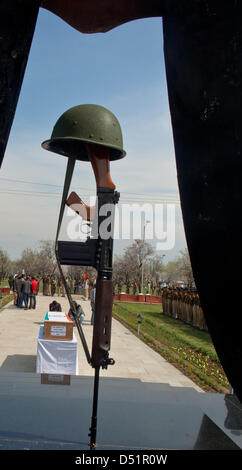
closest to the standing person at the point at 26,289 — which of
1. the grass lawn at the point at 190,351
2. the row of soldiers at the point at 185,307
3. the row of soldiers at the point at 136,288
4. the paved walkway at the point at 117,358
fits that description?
the grass lawn at the point at 190,351

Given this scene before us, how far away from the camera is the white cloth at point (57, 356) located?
7738 millimetres

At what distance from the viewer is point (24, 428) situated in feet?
9.69

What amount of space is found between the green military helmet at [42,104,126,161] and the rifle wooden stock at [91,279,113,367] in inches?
49.2

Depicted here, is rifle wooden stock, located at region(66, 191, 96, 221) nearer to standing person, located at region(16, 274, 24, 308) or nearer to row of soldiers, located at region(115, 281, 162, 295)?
standing person, located at region(16, 274, 24, 308)

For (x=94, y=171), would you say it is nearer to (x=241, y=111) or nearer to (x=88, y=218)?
(x=88, y=218)

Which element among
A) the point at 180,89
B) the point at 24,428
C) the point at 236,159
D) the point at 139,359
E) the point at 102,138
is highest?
the point at 102,138

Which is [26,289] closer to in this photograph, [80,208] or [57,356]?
[57,356]

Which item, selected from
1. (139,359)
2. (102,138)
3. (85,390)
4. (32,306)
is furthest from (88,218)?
(32,306)

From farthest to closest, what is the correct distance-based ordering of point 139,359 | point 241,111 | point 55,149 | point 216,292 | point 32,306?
point 32,306
point 139,359
point 55,149
point 216,292
point 241,111

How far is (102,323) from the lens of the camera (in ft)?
11.3

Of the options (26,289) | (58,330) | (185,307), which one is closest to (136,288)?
(26,289)

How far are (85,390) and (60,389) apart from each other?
0.25 meters

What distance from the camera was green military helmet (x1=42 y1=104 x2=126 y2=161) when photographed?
3.55 meters

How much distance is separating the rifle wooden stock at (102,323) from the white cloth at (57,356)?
4540 mm
